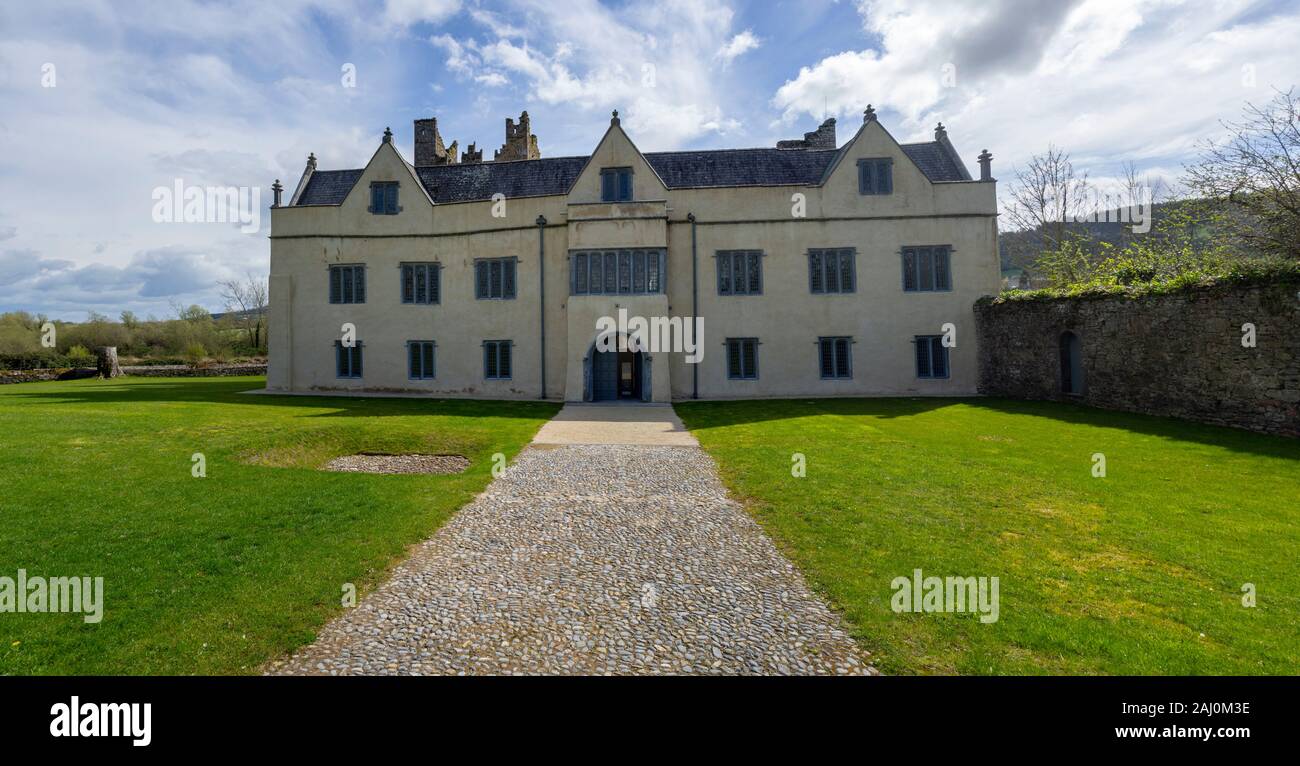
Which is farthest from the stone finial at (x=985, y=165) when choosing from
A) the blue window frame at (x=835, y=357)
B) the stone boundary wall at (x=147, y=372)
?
the stone boundary wall at (x=147, y=372)

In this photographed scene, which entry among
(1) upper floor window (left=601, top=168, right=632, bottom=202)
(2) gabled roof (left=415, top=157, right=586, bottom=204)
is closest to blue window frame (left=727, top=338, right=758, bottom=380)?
(1) upper floor window (left=601, top=168, right=632, bottom=202)

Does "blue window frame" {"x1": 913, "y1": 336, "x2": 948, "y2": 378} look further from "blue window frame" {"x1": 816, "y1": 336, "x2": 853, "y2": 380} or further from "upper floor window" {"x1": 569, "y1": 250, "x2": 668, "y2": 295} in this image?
"upper floor window" {"x1": 569, "y1": 250, "x2": 668, "y2": 295}

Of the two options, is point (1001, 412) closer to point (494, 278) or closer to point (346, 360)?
point (494, 278)

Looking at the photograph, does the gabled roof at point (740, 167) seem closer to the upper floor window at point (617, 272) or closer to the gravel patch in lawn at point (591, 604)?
the upper floor window at point (617, 272)

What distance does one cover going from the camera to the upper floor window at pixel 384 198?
2803 centimetres

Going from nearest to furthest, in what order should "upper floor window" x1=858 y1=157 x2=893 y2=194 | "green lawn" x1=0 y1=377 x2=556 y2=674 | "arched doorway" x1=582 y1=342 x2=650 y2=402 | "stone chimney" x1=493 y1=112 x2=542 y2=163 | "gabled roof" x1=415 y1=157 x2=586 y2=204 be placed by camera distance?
"green lawn" x1=0 y1=377 x2=556 y2=674 → "arched doorway" x1=582 y1=342 x2=650 y2=402 → "upper floor window" x1=858 y1=157 x2=893 y2=194 → "gabled roof" x1=415 y1=157 x2=586 y2=204 → "stone chimney" x1=493 y1=112 x2=542 y2=163

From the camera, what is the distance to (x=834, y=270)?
26.0m

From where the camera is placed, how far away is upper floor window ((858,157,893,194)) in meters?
25.9

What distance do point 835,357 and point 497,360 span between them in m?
17.4

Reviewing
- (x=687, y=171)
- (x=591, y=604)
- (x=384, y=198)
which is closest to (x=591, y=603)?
(x=591, y=604)

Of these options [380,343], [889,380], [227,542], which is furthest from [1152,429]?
[380,343]

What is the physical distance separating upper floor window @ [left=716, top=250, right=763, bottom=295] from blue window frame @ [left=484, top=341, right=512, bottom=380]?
11501mm

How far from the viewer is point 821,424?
57.0ft
